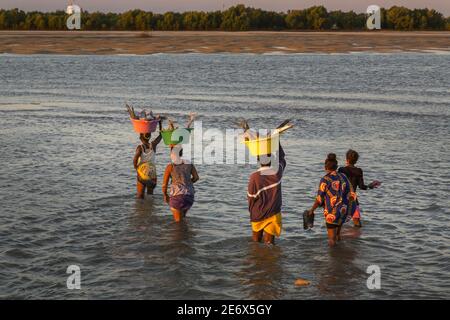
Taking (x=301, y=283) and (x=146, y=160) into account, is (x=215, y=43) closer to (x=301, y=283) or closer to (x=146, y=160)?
(x=146, y=160)

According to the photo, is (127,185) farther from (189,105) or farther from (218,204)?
(189,105)

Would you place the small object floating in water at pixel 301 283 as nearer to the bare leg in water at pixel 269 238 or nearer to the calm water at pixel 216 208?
the calm water at pixel 216 208

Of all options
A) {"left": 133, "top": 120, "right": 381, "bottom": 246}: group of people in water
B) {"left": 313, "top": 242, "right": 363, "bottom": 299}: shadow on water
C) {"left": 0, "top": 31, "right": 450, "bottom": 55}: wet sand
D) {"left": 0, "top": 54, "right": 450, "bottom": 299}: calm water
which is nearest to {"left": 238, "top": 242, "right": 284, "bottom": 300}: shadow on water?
{"left": 0, "top": 54, "right": 450, "bottom": 299}: calm water

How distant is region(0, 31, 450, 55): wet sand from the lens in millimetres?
75694

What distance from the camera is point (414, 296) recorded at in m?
10.1

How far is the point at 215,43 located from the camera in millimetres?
83500

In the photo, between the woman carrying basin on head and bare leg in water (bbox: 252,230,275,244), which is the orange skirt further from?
the woman carrying basin on head

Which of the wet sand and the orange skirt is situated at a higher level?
the wet sand

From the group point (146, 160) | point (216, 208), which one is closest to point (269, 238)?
point (216, 208)

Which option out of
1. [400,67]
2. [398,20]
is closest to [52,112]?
[400,67]

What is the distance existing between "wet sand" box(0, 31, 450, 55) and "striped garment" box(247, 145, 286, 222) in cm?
6331

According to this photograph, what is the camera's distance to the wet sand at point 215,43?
75694 mm

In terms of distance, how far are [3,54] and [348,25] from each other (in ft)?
204

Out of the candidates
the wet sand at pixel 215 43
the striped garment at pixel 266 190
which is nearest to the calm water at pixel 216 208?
the striped garment at pixel 266 190
